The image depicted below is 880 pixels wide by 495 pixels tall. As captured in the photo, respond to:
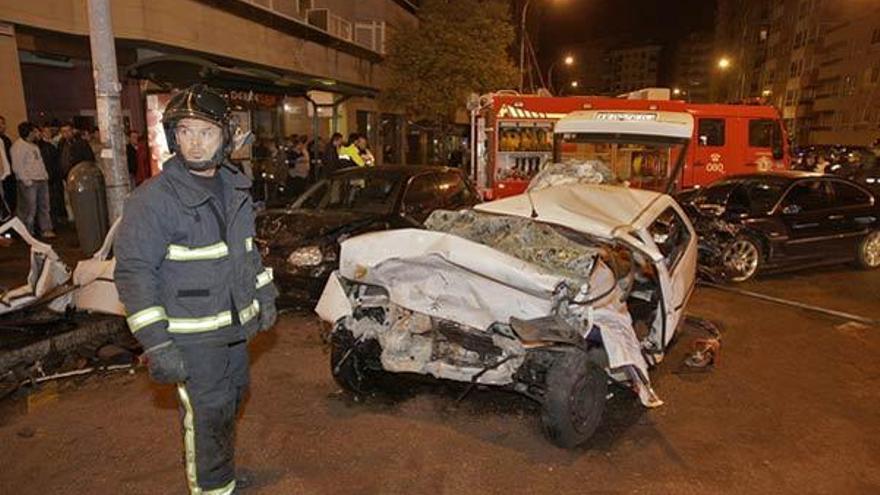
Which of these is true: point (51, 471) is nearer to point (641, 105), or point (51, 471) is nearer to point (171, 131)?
point (171, 131)

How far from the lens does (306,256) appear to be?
6.42 meters

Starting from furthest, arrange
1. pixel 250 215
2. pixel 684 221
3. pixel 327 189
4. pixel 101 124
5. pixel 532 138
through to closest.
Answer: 1. pixel 532 138
2. pixel 327 189
3. pixel 101 124
4. pixel 684 221
5. pixel 250 215

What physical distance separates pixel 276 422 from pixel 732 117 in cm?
1235

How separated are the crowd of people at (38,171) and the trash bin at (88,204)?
139 centimetres

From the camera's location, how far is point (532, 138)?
12.6 meters

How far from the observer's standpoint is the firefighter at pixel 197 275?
2631 millimetres

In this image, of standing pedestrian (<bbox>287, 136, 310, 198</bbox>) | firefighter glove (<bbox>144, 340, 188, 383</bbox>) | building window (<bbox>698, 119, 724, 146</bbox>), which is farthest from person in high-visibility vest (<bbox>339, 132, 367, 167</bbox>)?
firefighter glove (<bbox>144, 340, 188, 383</bbox>)

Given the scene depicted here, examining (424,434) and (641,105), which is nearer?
(424,434)

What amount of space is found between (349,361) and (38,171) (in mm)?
7647

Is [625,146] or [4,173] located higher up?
[625,146]

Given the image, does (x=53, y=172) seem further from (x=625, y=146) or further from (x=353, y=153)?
(x=625, y=146)

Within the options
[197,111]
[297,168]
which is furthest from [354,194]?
[297,168]

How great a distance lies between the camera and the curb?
4.96 m

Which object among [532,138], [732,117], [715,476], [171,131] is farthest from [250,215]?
[732,117]
